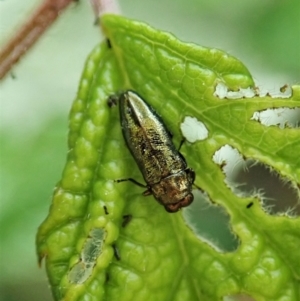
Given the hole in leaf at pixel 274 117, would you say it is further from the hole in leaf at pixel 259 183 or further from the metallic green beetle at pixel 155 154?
the metallic green beetle at pixel 155 154

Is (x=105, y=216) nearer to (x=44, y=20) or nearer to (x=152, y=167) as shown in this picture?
(x=152, y=167)

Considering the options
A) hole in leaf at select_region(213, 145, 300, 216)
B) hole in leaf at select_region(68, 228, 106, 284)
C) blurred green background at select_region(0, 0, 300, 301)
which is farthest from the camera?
blurred green background at select_region(0, 0, 300, 301)

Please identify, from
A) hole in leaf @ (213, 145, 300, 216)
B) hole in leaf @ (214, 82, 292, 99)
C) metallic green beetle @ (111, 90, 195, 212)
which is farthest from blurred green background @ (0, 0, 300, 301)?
hole in leaf @ (214, 82, 292, 99)

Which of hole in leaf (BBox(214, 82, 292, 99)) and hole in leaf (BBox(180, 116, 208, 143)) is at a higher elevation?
hole in leaf (BBox(214, 82, 292, 99))

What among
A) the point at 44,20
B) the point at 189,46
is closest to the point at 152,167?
the point at 189,46

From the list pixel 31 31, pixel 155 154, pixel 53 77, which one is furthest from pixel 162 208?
pixel 53 77

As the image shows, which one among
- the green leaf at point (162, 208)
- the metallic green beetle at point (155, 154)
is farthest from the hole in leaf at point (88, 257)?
the metallic green beetle at point (155, 154)

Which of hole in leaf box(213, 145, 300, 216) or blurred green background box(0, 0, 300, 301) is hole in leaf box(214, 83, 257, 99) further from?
blurred green background box(0, 0, 300, 301)
